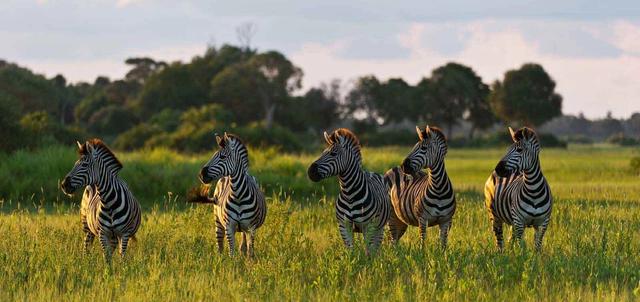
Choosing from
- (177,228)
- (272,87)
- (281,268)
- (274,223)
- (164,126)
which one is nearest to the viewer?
(281,268)

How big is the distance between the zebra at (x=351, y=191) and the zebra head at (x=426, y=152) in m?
0.61

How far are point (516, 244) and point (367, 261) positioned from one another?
2241 millimetres

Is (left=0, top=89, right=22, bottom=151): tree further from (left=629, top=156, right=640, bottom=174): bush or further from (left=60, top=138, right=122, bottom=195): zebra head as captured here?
(left=629, top=156, right=640, bottom=174): bush

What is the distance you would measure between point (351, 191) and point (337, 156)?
56 cm

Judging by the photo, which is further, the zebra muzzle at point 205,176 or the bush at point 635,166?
the bush at point 635,166

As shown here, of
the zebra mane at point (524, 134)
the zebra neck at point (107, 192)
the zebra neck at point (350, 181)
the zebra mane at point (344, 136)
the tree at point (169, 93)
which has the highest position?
the tree at point (169, 93)

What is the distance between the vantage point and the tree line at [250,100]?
219 ft

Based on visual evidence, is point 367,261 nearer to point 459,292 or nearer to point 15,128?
point 459,292

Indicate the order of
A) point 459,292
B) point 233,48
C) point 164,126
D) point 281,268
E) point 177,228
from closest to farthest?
point 459,292 → point 281,268 → point 177,228 → point 164,126 → point 233,48

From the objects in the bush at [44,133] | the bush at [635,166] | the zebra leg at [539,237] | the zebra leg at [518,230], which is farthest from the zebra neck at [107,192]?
the bush at [635,166]

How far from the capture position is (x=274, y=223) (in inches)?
562

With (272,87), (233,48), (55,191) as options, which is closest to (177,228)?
(55,191)

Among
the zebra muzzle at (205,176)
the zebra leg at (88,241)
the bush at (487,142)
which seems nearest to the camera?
the zebra muzzle at (205,176)

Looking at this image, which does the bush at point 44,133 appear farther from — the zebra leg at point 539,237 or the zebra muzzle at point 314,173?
the zebra leg at point 539,237
